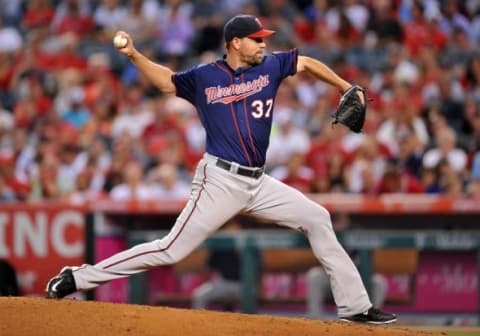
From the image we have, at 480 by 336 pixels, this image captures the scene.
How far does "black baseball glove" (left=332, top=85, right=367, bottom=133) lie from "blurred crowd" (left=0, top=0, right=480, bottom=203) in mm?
4278

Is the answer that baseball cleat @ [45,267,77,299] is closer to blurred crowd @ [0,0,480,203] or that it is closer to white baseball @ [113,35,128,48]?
white baseball @ [113,35,128,48]

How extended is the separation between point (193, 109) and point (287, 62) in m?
6.96

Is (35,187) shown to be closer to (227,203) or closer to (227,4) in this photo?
(227,4)

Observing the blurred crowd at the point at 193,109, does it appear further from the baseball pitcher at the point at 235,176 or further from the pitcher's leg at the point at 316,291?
the baseball pitcher at the point at 235,176

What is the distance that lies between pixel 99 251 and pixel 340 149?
2.75 meters

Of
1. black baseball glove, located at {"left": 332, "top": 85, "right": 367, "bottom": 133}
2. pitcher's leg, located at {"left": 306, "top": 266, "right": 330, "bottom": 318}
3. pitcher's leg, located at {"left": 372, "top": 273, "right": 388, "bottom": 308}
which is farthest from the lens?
pitcher's leg, located at {"left": 306, "top": 266, "right": 330, "bottom": 318}

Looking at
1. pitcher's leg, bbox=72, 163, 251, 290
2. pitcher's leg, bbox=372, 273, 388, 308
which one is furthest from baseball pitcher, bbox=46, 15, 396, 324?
pitcher's leg, bbox=372, 273, 388, 308

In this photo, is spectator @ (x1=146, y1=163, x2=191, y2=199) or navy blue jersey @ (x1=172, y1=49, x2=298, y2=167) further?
spectator @ (x1=146, y1=163, x2=191, y2=199)

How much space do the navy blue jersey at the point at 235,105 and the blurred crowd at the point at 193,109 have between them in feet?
15.2

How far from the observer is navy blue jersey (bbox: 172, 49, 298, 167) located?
6934 mm

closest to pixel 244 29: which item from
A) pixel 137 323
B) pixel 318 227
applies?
pixel 318 227

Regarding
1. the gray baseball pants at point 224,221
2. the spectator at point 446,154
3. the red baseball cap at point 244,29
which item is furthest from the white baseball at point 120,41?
the spectator at point 446,154

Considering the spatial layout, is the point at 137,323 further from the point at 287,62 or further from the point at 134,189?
the point at 134,189

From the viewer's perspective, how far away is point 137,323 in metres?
6.69
